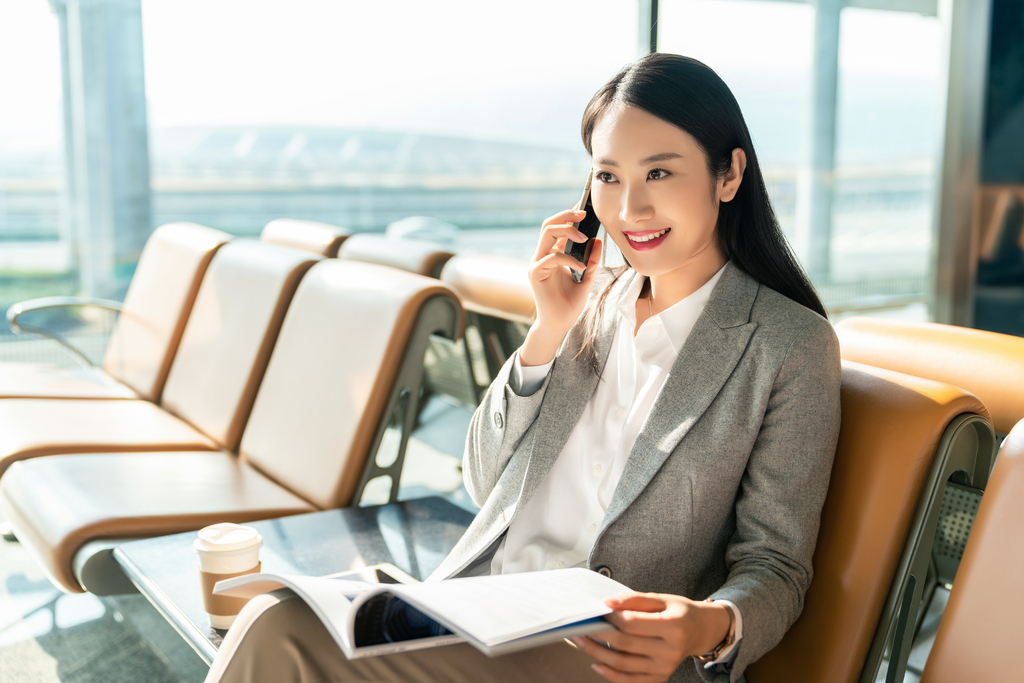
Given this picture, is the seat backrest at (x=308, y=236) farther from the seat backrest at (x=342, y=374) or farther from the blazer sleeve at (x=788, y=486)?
the blazer sleeve at (x=788, y=486)

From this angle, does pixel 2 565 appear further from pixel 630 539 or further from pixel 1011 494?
pixel 1011 494

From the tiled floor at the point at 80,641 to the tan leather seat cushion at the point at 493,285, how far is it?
1.11 metres

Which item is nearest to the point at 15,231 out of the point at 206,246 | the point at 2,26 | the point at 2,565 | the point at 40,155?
the point at 40,155

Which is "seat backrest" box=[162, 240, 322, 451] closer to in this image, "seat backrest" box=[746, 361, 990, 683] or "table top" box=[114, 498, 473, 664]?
"table top" box=[114, 498, 473, 664]

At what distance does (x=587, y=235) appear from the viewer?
1403 mm

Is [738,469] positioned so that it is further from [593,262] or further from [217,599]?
[217,599]

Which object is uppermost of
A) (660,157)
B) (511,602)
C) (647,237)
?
(660,157)

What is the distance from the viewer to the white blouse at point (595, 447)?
4.07ft

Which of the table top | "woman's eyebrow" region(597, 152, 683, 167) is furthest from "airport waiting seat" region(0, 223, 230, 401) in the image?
"woman's eyebrow" region(597, 152, 683, 167)

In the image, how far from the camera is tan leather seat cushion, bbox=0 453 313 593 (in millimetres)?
1770

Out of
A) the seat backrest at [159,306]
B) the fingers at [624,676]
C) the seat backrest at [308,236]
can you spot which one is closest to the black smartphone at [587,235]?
the fingers at [624,676]

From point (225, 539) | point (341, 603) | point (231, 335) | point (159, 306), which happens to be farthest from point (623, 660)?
point (159, 306)

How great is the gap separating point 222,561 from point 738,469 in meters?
0.76

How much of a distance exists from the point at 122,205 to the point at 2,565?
1.88 meters
